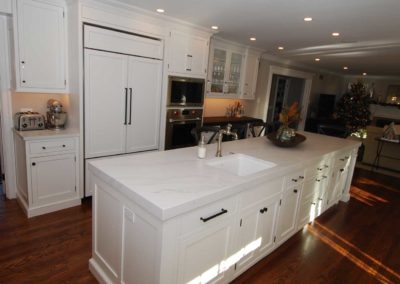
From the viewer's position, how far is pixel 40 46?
2.86m

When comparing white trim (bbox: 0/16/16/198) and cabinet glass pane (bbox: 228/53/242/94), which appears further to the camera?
cabinet glass pane (bbox: 228/53/242/94)

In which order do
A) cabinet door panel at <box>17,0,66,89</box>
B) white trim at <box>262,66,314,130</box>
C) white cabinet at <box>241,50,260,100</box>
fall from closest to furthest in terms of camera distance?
cabinet door panel at <box>17,0,66,89</box> → white cabinet at <box>241,50,260,100</box> → white trim at <box>262,66,314,130</box>

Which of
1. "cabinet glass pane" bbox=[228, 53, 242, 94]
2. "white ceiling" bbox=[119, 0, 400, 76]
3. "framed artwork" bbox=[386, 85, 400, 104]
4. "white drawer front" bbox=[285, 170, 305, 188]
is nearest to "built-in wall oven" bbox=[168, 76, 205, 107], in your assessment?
"white ceiling" bbox=[119, 0, 400, 76]

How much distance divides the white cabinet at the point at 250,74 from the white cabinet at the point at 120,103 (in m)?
2.36

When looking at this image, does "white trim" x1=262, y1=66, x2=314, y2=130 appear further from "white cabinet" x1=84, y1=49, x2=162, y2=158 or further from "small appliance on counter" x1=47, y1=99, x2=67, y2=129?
"small appliance on counter" x1=47, y1=99, x2=67, y2=129

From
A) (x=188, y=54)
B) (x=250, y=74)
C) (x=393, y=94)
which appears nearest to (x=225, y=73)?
(x=250, y=74)

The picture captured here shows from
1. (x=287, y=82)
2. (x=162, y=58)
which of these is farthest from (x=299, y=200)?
(x=287, y=82)

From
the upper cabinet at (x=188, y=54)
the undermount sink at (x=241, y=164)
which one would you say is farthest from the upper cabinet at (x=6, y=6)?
the undermount sink at (x=241, y=164)

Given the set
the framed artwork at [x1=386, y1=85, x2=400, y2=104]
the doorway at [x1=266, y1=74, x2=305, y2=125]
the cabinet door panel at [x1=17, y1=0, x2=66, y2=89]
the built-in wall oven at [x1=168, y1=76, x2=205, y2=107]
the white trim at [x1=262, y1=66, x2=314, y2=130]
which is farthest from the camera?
the framed artwork at [x1=386, y1=85, x2=400, y2=104]

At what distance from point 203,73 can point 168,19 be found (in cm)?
101

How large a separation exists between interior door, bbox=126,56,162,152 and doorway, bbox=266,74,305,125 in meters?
4.50

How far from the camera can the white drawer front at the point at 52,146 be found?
2.79 meters

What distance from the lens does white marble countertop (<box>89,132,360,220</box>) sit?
57.1 inches

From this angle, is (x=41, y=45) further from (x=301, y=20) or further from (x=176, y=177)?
(x=301, y=20)
